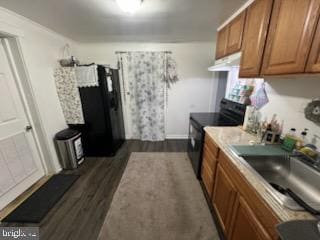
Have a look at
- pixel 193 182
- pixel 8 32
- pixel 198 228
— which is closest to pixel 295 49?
pixel 198 228

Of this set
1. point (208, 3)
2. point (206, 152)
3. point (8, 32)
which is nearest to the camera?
point (208, 3)

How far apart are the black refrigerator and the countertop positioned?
72.9 inches

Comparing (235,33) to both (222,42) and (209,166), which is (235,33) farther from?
(209,166)

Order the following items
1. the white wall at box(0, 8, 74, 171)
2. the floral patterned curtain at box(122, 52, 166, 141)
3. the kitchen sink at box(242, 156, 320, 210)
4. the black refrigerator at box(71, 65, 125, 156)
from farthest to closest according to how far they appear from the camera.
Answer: the floral patterned curtain at box(122, 52, 166, 141) → the black refrigerator at box(71, 65, 125, 156) → the white wall at box(0, 8, 74, 171) → the kitchen sink at box(242, 156, 320, 210)

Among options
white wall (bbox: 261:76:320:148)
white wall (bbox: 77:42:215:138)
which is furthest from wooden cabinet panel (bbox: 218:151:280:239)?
white wall (bbox: 77:42:215:138)

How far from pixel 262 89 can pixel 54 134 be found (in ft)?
10.6

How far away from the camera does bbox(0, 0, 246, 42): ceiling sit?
1.60 meters

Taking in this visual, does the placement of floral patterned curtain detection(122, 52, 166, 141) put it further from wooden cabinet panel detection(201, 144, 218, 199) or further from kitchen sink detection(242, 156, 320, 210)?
kitchen sink detection(242, 156, 320, 210)

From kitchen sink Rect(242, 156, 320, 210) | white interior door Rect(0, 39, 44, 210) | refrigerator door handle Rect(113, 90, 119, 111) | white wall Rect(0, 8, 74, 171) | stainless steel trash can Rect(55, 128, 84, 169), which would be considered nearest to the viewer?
kitchen sink Rect(242, 156, 320, 210)

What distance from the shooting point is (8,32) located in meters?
1.74

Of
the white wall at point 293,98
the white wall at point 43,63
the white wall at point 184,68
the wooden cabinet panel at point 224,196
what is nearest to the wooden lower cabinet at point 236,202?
the wooden cabinet panel at point 224,196

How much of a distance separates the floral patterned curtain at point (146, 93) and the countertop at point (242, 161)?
5.93 ft

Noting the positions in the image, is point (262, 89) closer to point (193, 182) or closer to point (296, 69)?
point (296, 69)

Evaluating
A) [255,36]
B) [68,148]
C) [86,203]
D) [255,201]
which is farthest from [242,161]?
[68,148]
